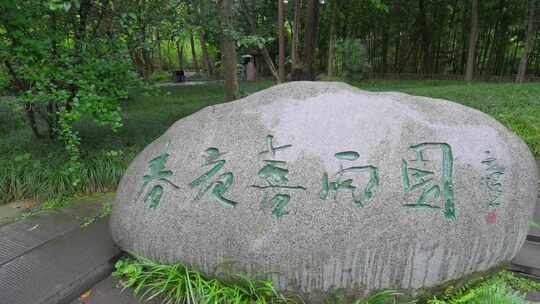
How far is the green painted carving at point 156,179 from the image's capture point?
2.18m

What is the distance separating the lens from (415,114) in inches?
84.8

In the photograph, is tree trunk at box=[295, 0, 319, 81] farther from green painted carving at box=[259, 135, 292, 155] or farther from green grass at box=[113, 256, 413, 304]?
green grass at box=[113, 256, 413, 304]

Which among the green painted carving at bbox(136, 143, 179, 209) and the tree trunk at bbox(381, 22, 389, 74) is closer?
the green painted carving at bbox(136, 143, 179, 209)

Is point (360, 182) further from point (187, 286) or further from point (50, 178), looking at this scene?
point (50, 178)

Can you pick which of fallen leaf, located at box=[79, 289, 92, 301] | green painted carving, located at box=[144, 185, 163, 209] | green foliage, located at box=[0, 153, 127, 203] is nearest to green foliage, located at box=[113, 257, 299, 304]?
fallen leaf, located at box=[79, 289, 92, 301]

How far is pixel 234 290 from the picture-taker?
1.96m

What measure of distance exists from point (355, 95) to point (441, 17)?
14.6 metres

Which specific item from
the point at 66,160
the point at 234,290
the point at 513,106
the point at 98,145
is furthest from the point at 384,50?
the point at 234,290

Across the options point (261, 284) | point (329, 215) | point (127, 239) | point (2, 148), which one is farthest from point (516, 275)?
point (2, 148)

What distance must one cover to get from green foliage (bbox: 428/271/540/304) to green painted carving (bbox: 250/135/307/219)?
3.37 ft

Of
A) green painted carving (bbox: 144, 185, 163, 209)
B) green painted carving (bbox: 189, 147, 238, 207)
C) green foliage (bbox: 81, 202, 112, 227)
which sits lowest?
green foliage (bbox: 81, 202, 112, 227)

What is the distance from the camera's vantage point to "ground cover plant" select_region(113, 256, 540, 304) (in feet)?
6.22

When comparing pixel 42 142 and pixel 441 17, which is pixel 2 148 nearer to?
pixel 42 142

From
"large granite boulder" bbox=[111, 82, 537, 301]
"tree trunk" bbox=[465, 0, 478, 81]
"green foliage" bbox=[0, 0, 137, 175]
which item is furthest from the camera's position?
"tree trunk" bbox=[465, 0, 478, 81]
